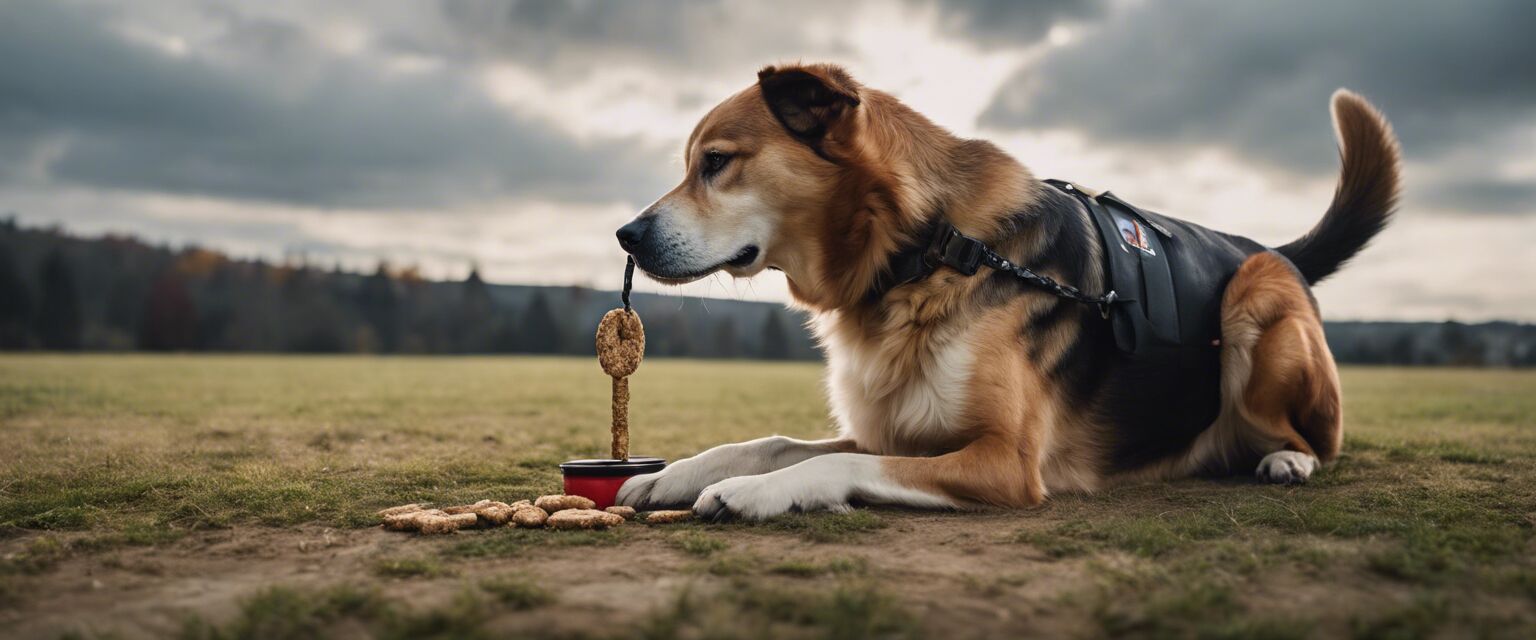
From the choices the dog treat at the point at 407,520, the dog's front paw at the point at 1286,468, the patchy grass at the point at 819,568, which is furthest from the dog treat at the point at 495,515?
the dog's front paw at the point at 1286,468

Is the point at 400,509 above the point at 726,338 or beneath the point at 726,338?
beneath

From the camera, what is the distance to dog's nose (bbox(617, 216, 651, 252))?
4340mm

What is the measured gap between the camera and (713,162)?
4469 mm

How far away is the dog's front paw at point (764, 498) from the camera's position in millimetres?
3604

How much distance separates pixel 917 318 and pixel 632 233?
4.51 feet

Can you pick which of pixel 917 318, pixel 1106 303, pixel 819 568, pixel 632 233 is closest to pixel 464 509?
pixel 632 233

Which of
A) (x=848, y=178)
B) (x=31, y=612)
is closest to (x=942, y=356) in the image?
(x=848, y=178)

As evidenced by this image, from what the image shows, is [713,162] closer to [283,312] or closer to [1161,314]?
[1161,314]

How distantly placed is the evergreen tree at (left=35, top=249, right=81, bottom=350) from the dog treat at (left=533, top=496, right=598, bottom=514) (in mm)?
69511

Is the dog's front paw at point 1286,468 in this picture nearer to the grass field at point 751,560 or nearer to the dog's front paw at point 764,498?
the grass field at point 751,560

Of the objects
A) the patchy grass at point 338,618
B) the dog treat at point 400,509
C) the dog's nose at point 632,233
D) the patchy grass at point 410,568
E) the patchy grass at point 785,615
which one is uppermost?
the dog's nose at point 632,233

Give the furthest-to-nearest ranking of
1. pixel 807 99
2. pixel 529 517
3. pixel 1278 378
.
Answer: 1. pixel 1278 378
2. pixel 807 99
3. pixel 529 517

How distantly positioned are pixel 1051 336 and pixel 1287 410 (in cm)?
158

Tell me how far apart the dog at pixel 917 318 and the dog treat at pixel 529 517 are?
0.60 m
